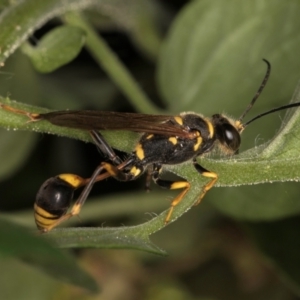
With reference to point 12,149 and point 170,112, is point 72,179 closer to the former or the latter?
point 170,112

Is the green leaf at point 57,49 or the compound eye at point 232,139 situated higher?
the green leaf at point 57,49

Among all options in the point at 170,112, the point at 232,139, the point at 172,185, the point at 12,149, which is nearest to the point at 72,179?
the point at 172,185

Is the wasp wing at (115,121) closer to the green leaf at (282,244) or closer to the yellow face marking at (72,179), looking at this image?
the yellow face marking at (72,179)

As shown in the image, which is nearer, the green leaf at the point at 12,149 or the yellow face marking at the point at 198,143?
the yellow face marking at the point at 198,143

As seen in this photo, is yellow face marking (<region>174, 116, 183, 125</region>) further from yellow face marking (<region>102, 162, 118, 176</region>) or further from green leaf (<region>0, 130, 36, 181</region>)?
green leaf (<region>0, 130, 36, 181</region>)

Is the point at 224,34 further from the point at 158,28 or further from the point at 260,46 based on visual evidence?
the point at 158,28

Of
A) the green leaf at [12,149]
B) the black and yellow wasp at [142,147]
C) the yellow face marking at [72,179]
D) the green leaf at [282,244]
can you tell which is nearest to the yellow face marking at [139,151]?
the black and yellow wasp at [142,147]

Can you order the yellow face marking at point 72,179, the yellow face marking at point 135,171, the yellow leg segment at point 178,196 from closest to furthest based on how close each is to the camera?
the yellow leg segment at point 178,196 < the yellow face marking at point 72,179 < the yellow face marking at point 135,171

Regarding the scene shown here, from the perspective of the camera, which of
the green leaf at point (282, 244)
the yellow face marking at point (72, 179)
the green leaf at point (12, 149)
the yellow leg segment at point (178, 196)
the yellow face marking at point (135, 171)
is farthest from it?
the green leaf at point (12, 149)
